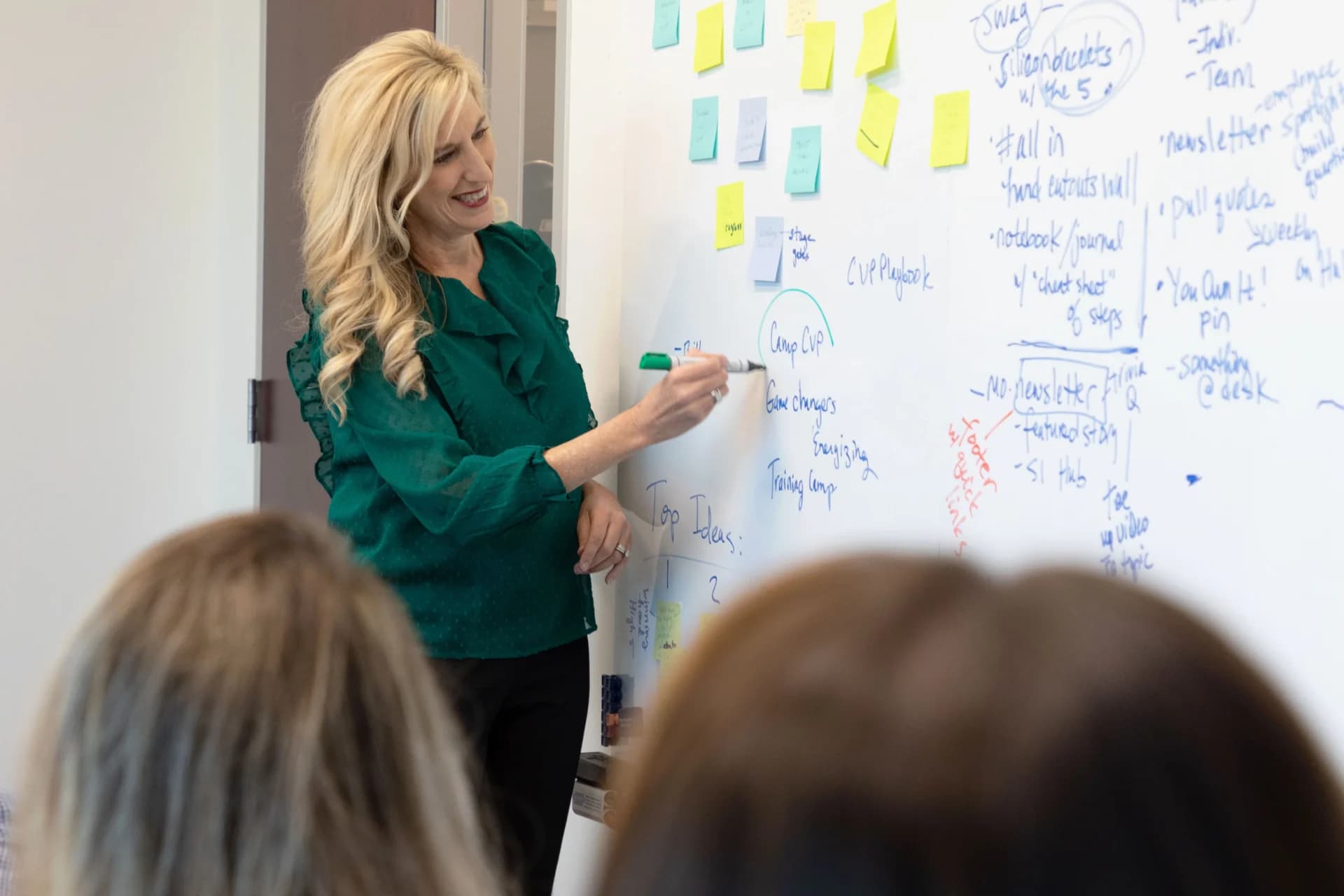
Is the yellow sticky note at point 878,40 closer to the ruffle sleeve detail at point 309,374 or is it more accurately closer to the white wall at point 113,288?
the ruffle sleeve detail at point 309,374

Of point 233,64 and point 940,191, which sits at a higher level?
point 233,64

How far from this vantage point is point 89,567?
10.5ft

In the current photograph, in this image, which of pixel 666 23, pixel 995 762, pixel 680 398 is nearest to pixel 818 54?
pixel 666 23

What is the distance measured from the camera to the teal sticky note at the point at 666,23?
1.94 meters

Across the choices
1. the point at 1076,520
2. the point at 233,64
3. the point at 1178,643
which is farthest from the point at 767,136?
the point at 233,64

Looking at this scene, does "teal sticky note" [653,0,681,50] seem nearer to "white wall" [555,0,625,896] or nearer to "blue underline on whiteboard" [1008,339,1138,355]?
"white wall" [555,0,625,896]

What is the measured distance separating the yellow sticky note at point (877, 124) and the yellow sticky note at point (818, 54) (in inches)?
3.5

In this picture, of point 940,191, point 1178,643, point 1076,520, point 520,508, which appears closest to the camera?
point 1178,643

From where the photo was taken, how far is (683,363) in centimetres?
180

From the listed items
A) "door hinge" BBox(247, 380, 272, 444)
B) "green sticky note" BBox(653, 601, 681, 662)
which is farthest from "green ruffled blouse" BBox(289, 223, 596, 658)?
"door hinge" BBox(247, 380, 272, 444)

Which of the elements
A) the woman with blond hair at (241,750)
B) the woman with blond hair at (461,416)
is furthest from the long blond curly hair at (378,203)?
the woman with blond hair at (241,750)

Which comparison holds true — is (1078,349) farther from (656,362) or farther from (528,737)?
(528,737)

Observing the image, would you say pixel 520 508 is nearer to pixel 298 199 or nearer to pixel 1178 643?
pixel 1178 643

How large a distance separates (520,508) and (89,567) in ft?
6.29
